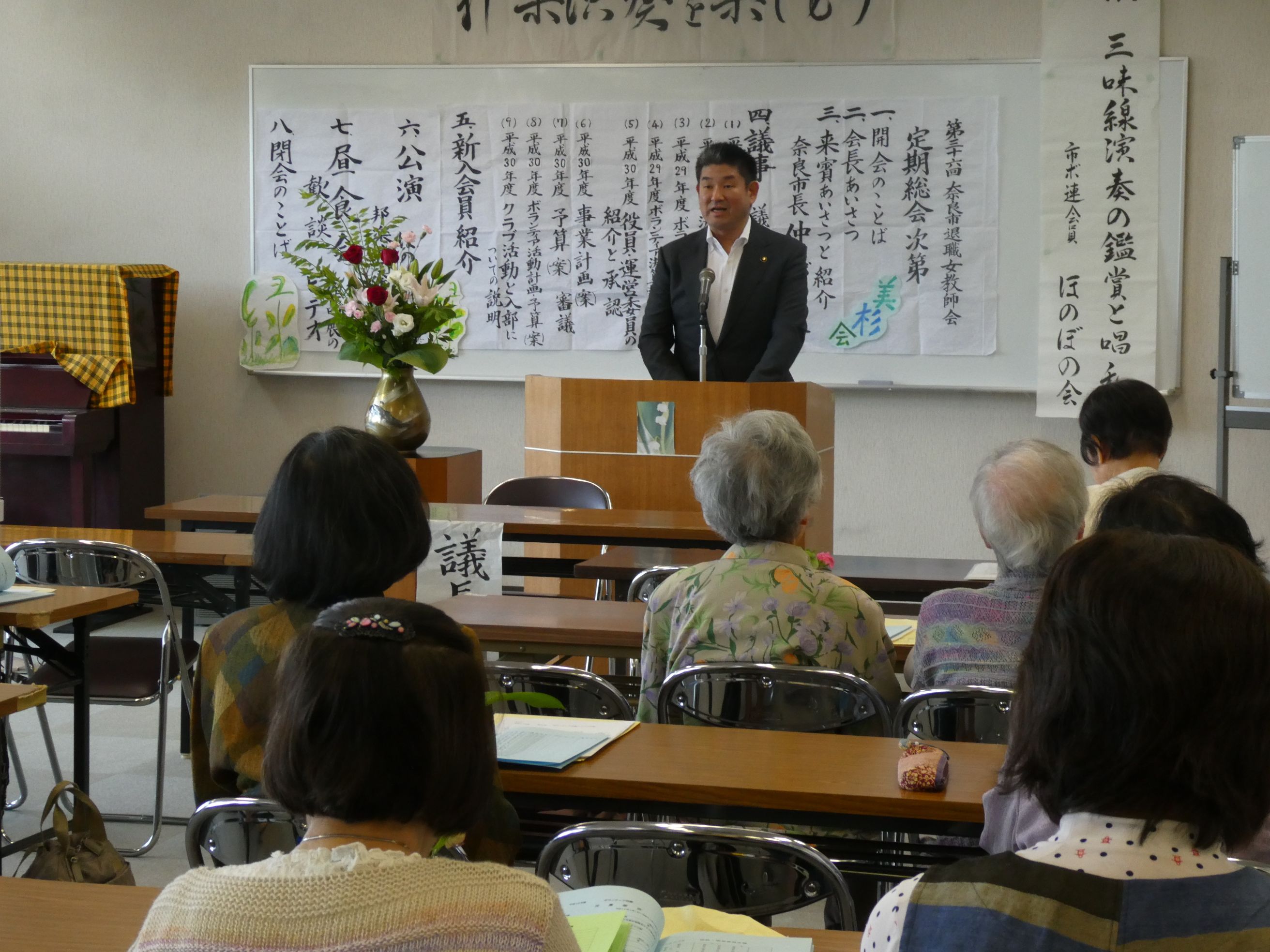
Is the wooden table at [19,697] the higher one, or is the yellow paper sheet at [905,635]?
the yellow paper sheet at [905,635]

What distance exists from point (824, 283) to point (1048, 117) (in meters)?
1.14

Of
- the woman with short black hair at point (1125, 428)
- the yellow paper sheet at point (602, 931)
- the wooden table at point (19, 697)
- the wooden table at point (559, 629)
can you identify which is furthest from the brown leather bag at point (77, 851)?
the woman with short black hair at point (1125, 428)

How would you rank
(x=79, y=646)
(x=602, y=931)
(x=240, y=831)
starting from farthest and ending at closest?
(x=79, y=646) → (x=240, y=831) → (x=602, y=931)

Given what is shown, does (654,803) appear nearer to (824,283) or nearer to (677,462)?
(677,462)

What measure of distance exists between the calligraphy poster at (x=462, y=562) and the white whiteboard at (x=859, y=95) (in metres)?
2.10

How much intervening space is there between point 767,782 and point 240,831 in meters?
0.66

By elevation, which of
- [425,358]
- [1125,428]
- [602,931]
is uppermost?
[425,358]

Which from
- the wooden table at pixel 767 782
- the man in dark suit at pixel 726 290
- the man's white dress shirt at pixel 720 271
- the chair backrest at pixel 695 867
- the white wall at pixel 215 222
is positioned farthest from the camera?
the white wall at pixel 215 222

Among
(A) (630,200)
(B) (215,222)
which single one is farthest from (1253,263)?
(B) (215,222)

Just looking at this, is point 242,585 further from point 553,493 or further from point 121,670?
point 553,493

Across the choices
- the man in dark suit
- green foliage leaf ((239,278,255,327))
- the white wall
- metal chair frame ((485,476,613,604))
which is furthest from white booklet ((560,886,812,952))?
green foliage leaf ((239,278,255,327))

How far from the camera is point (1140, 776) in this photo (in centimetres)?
99

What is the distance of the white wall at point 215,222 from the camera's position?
5.99 m

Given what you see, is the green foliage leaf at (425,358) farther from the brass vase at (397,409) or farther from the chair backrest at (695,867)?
the chair backrest at (695,867)
